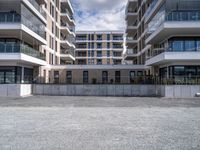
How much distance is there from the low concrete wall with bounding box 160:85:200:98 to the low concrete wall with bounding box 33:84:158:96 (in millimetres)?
3494

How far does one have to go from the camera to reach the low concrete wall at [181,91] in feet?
71.0

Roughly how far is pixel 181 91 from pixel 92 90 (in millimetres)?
10348

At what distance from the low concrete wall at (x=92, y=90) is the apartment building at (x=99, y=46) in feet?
143

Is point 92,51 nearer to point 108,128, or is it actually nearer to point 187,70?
point 187,70

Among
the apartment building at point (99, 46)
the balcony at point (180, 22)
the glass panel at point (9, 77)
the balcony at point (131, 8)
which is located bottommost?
the glass panel at point (9, 77)

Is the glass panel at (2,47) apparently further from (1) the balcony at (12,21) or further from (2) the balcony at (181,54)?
(2) the balcony at (181,54)

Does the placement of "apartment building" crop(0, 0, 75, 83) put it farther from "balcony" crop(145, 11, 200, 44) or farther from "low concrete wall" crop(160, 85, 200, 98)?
"low concrete wall" crop(160, 85, 200, 98)

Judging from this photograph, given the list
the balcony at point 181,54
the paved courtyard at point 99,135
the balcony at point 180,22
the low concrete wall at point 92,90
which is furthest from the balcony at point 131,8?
the paved courtyard at point 99,135

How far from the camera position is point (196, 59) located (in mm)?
22219

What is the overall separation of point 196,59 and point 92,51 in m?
49.5

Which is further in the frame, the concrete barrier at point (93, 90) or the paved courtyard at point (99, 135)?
the concrete barrier at point (93, 90)

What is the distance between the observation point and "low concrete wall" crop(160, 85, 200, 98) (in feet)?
71.0

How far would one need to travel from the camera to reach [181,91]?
21734 millimetres

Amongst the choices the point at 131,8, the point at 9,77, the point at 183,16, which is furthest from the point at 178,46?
the point at 131,8
